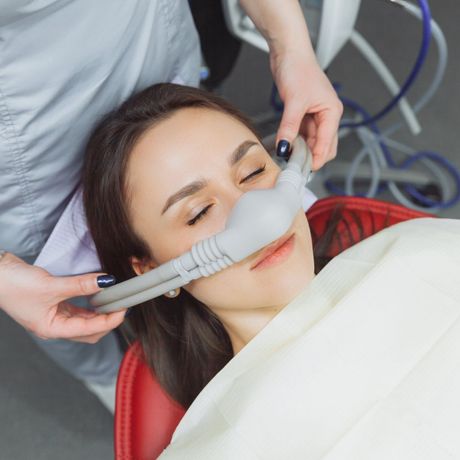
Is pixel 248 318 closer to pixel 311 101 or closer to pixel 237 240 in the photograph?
pixel 237 240

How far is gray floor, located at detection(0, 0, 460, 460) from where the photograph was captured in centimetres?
156

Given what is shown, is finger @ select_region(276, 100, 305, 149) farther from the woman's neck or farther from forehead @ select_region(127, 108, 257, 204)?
the woman's neck

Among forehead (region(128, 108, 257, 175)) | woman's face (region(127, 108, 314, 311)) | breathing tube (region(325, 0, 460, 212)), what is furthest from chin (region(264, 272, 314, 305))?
breathing tube (region(325, 0, 460, 212))

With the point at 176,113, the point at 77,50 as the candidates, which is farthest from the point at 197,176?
the point at 77,50

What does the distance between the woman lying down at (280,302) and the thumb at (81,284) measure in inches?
4.0

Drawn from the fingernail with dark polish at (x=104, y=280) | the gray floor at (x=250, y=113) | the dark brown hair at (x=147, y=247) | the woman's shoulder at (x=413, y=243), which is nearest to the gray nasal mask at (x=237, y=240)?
the fingernail with dark polish at (x=104, y=280)

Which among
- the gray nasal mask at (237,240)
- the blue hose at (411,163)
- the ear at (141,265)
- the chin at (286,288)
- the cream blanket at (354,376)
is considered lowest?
the blue hose at (411,163)

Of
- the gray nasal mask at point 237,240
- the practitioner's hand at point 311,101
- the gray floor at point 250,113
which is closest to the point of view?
the gray nasal mask at point 237,240

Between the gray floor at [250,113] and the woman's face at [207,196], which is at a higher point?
the woman's face at [207,196]

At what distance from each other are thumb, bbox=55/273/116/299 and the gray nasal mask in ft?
0.07

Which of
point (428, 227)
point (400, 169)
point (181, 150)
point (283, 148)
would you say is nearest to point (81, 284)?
point (181, 150)

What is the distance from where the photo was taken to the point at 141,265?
1.03 meters

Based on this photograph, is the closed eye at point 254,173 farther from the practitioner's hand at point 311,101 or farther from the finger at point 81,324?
the finger at point 81,324

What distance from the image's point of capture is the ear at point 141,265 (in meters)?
1.02
